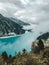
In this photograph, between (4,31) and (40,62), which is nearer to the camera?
(40,62)

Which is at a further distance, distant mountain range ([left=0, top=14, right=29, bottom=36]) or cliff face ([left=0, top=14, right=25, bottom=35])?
cliff face ([left=0, top=14, right=25, bottom=35])

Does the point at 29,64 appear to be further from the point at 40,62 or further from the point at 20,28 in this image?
the point at 20,28

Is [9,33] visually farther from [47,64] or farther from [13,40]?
[47,64]

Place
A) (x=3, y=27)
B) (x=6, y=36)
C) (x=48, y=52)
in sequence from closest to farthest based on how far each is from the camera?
(x=48, y=52), (x=6, y=36), (x=3, y=27)

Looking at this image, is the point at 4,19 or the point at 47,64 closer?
the point at 47,64

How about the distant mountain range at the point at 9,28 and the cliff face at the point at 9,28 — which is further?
the cliff face at the point at 9,28

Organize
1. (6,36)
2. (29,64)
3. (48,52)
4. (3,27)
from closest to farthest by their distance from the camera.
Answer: (29,64), (48,52), (6,36), (3,27)

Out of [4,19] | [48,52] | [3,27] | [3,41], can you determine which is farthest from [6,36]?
[48,52]

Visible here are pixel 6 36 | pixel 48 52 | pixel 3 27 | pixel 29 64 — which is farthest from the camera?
pixel 3 27

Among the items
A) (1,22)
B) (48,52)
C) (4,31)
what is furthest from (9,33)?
(48,52)
